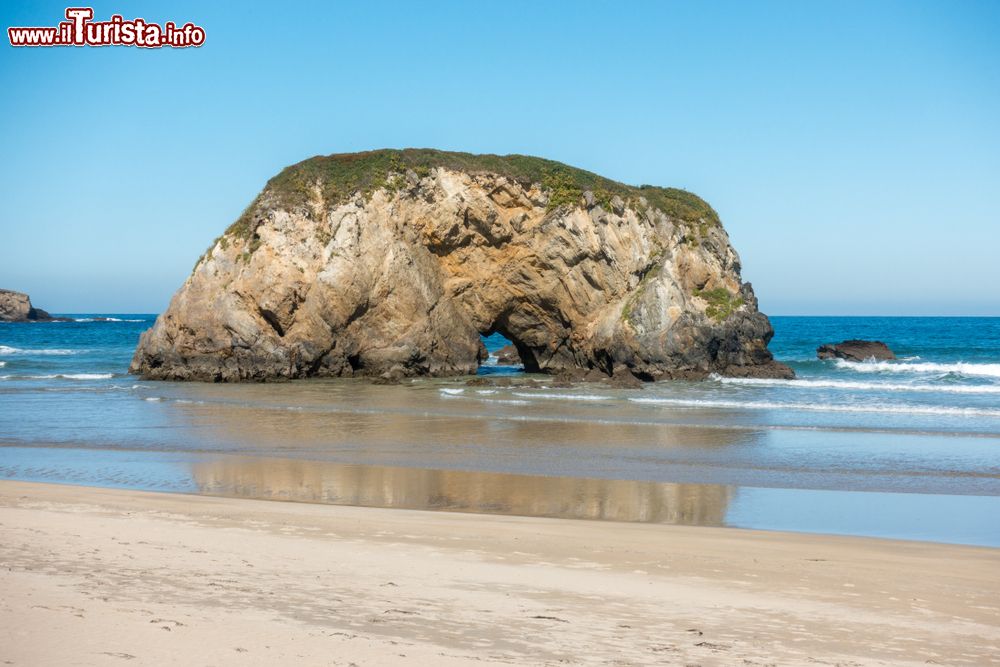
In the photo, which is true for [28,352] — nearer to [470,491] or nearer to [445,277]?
[445,277]

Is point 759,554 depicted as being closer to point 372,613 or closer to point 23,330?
point 372,613

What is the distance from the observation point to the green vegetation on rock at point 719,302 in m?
34.2

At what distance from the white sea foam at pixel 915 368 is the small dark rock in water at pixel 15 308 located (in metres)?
96.3

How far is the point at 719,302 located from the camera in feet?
113

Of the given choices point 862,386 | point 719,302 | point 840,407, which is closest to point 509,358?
point 719,302

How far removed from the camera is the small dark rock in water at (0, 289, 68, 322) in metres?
106

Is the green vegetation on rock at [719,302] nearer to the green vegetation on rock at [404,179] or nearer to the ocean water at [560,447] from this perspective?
the ocean water at [560,447]

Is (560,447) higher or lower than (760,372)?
lower

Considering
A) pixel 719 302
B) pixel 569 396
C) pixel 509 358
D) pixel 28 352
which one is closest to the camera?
pixel 569 396

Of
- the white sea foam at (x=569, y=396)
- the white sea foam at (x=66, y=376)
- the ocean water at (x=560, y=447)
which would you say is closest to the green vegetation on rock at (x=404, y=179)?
the ocean water at (x=560, y=447)

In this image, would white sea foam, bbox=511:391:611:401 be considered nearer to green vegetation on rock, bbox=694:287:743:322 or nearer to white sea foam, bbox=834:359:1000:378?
green vegetation on rock, bbox=694:287:743:322

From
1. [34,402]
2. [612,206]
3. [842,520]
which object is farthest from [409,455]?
[612,206]

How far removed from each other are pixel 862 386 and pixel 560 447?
18.3 metres

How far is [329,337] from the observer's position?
33719 mm
